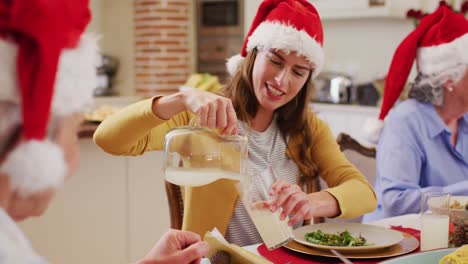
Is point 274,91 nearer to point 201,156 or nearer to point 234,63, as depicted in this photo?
point 234,63

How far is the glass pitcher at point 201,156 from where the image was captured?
133 cm

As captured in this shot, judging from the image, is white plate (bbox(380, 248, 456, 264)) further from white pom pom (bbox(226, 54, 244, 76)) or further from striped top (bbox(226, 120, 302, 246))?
white pom pom (bbox(226, 54, 244, 76))

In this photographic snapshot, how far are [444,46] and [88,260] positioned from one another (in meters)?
1.97

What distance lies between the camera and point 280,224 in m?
1.36

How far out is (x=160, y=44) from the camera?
5859mm

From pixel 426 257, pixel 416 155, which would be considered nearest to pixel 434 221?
pixel 426 257

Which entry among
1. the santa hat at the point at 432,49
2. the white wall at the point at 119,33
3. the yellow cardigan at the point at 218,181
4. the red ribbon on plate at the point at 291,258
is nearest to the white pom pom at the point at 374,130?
the santa hat at the point at 432,49

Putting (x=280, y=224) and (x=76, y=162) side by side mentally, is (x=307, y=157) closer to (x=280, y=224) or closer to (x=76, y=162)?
(x=280, y=224)

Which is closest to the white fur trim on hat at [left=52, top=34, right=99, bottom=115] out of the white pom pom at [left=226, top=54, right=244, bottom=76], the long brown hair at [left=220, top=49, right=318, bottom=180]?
the long brown hair at [left=220, top=49, right=318, bottom=180]

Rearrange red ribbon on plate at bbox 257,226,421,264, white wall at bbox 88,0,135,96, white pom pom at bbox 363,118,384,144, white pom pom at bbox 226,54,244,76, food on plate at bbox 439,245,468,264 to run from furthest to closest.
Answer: white wall at bbox 88,0,135,96 < white pom pom at bbox 363,118,384,144 < white pom pom at bbox 226,54,244,76 < red ribbon on plate at bbox 257,226,421,264 < food on plate at bbox 439,245,468,264

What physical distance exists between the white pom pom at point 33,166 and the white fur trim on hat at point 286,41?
1.16 metres

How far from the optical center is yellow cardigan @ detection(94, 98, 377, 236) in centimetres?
163

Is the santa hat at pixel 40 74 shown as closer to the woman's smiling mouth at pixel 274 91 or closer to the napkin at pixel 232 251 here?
the napkin at pixel 232 251

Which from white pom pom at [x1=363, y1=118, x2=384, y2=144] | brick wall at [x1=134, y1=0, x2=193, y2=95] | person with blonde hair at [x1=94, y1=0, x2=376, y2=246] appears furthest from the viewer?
brick wall at [x1=134, y1=0, x2=193, y2=95]
